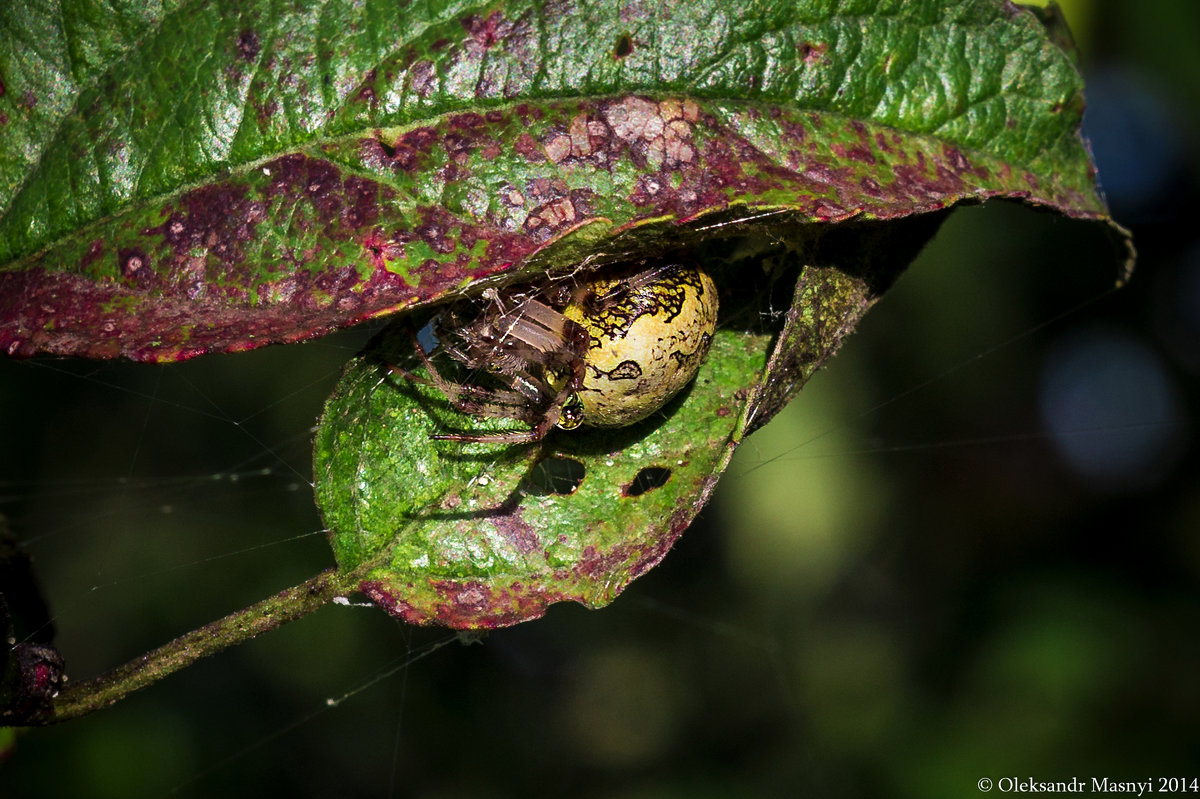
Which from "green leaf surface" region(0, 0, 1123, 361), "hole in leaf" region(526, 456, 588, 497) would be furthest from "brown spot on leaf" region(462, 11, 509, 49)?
"hole in leaf" region(526, 456, 588, 497)

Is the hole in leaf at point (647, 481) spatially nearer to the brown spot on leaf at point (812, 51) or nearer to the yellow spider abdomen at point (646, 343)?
the yellow spider abdomen at point (646, 343)

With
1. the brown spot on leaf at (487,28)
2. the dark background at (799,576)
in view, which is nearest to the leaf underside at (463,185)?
the brown spot on leaf at (487,28)

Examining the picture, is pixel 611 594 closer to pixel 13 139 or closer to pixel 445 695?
pixel 13 139

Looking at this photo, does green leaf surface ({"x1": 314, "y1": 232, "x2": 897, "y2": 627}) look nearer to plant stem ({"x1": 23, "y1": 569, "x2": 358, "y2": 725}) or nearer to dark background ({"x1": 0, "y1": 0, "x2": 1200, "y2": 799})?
plant stem ({"x1": 23, "y1": 569, "x2": 358, "y2": 725})

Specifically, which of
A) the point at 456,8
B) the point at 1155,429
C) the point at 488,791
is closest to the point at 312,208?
the point at 456,8

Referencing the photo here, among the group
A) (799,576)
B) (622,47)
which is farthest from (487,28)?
(799,576)

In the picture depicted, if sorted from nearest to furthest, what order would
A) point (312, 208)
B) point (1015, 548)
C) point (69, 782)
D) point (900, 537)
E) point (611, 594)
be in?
point (312, 208)
point (611, 594)
point (69, 782)
point (1015, 548)
point (900, 537)

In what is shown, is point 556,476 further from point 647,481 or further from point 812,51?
point 812,51
